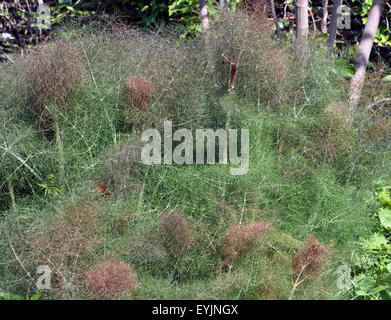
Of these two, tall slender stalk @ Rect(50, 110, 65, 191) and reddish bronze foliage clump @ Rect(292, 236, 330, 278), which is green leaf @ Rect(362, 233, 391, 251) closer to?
reddish bronze foliage clump @ Rect(292, 236, 330, 278)

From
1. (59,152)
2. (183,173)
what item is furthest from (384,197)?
(59,152)

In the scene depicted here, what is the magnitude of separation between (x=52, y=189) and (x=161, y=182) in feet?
1.51

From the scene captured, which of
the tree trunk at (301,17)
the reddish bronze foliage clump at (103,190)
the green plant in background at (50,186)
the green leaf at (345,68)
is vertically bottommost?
the green plant in background at (50,186)

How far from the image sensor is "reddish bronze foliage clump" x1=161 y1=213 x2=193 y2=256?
210 centimetres

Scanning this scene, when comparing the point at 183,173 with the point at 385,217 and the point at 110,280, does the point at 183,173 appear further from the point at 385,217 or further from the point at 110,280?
the point at 385,217

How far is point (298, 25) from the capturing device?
3.07 metres

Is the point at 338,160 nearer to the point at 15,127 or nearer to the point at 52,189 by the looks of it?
the point at 52,189

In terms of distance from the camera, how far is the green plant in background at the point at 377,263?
2.24m

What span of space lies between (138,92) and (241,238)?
872mm

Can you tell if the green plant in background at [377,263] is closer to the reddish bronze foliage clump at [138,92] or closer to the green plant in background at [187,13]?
the reddish bronze foliage clump at [138,92]

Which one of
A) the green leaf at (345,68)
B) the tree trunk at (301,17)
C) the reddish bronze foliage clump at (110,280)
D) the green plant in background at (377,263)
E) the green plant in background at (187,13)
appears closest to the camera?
the reddish bronze foliage clump at (110,280)

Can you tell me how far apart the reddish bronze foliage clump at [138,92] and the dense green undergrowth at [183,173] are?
0.12 feet

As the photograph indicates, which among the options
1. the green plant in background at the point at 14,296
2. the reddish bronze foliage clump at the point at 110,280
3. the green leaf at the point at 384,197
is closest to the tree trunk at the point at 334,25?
the green leaf at the point at 384,197

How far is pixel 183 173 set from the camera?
2438 mm
